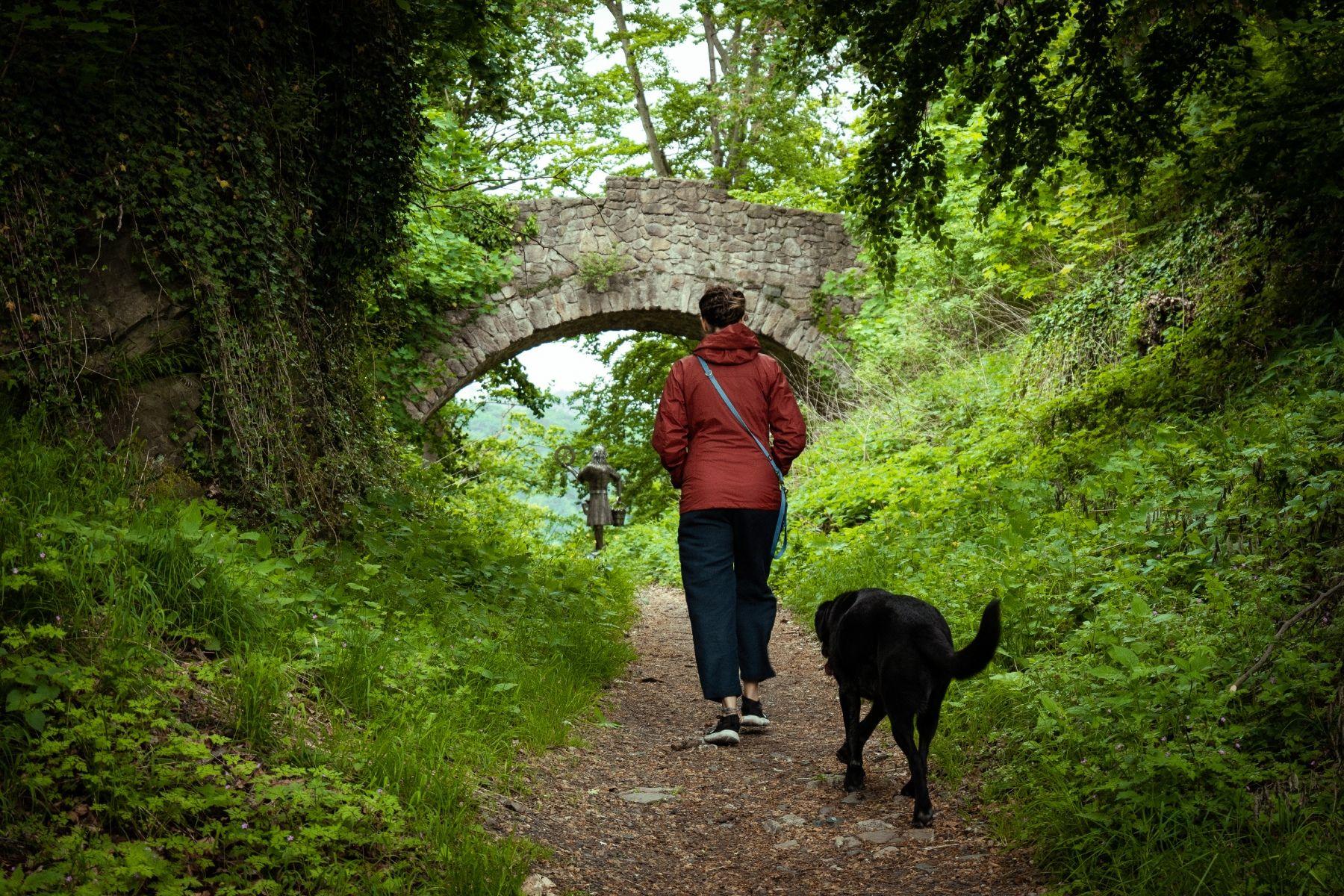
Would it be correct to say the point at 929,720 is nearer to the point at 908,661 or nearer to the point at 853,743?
the point at 908,661

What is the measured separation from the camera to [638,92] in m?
22.2

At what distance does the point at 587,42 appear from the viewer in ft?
62.7

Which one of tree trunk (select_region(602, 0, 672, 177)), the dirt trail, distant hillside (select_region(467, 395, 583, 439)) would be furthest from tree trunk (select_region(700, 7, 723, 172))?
the dirt trail

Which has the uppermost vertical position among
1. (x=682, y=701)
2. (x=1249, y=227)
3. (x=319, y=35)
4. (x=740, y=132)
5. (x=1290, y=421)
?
(x=740, y=132)

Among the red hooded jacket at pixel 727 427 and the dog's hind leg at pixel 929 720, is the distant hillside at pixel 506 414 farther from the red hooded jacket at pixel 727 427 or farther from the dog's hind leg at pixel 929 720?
the dog's hind leg at pixel 929 720

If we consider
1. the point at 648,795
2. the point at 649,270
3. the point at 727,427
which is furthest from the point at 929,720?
the point at 649,270

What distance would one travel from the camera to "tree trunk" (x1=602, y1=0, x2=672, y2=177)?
20609 mm

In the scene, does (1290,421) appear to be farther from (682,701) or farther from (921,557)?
(682,701)

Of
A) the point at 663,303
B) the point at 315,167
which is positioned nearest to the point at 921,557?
the point at 315,167

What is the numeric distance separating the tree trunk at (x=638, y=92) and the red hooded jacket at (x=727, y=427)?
17554 millimetres

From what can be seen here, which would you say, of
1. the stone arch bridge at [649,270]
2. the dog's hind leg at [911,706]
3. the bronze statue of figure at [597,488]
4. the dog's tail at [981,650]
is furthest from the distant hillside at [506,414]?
the dog's tail at [981,650]

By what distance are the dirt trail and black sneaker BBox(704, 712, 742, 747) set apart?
0.04 m

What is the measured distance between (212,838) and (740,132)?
21403mm

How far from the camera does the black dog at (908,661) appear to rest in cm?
294
